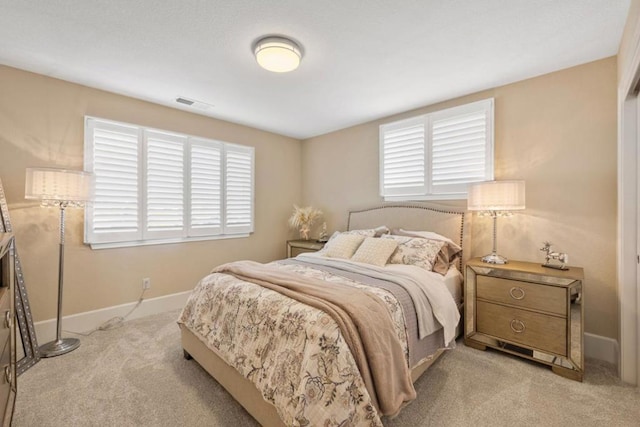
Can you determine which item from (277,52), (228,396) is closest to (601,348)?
(228,396)

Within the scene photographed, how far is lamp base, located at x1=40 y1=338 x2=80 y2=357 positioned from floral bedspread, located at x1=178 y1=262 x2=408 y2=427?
4.34ft

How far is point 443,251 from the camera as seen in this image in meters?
2.71

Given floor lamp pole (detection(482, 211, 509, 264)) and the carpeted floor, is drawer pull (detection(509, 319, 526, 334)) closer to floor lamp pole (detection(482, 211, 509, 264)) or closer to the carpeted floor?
the carpeted floor

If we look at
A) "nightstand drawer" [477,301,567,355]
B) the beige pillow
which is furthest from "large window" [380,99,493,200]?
"nightstand drawer" [477,301,567,355]

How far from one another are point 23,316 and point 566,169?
15.9 feet

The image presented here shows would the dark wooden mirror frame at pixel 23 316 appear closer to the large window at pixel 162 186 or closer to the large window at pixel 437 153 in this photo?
the large window at pixel 162 186

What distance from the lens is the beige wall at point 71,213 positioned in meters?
2.51

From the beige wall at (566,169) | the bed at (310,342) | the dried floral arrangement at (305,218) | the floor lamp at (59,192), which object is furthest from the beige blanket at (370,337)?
the dried floral arrangement at (305,218)

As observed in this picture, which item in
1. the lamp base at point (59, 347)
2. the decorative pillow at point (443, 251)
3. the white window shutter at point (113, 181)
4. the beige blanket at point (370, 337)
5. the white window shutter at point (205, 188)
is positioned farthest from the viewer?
the white window shutter at point (205, 188)

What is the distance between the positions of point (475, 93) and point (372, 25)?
1683 mm

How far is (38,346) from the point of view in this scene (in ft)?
8.14

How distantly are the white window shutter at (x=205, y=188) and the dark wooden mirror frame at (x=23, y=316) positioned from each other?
153 centimetres

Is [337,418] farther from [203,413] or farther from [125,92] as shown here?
[125,92]

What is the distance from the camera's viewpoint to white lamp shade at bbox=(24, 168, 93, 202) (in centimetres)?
227
